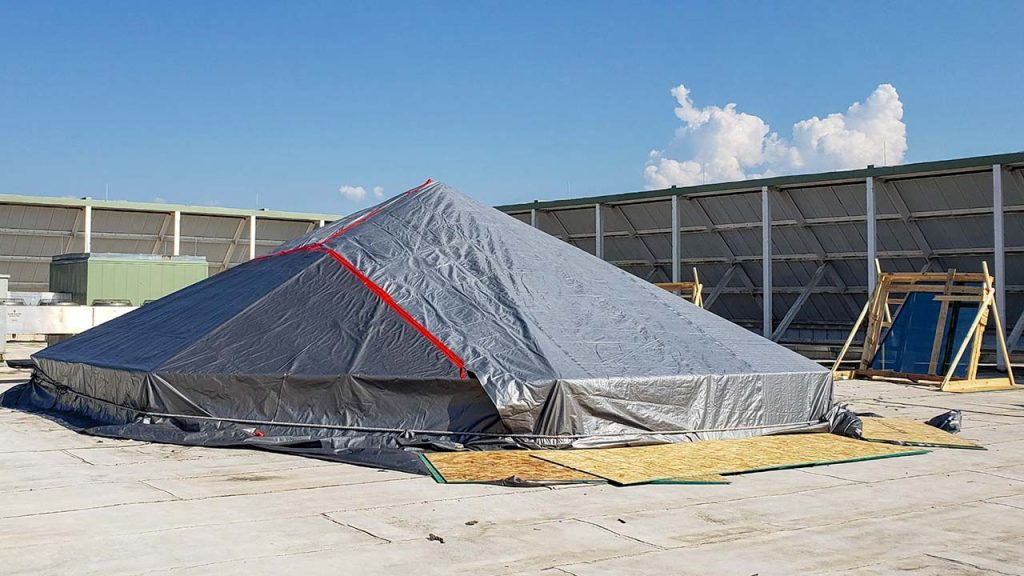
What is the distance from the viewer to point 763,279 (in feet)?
89.4

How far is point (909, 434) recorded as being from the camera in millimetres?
10773

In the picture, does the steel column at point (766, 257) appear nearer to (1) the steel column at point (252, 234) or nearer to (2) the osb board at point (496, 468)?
(1) the steel column at point (252, 234)

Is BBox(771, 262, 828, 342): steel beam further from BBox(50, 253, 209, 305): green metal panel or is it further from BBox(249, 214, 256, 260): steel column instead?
BBox(249, 214, 256, 260): steel column

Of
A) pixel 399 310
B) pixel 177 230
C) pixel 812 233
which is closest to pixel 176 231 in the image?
pixel 177 230

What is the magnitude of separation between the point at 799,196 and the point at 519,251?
53.0 feet

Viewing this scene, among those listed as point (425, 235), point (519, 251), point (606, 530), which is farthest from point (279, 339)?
point (606, 530)

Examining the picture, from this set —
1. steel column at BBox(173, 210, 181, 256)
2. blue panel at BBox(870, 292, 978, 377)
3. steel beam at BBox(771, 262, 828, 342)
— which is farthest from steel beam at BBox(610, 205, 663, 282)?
steel column at BBox(173, 210, 181, 256)

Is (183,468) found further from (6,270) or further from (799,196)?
(6,270)

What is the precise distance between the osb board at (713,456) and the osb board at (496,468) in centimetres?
18

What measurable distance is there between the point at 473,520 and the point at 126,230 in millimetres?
30060

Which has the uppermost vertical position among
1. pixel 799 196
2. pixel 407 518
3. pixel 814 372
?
pixel 799 196

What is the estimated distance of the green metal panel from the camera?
87.1ft

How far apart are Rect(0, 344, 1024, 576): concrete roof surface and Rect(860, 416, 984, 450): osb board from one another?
40.9 inches

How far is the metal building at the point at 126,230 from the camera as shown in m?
31.0
